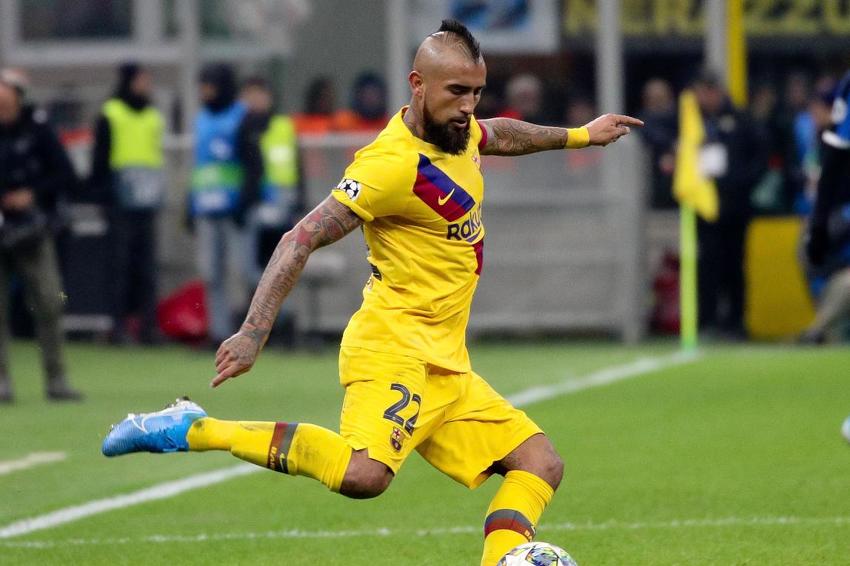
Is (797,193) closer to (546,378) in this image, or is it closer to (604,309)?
(604,309)

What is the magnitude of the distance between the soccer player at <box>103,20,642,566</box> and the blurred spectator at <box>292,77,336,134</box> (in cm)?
1153

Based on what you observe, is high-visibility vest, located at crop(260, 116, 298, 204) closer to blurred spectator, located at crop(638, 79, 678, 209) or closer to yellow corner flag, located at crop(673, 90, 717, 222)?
blurred spectator, located at crop(638, 79, 678, 209)

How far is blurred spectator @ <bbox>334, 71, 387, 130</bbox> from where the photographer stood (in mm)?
17750

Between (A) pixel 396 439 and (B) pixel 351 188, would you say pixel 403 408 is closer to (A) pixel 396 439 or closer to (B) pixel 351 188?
(A) pixel 396 439

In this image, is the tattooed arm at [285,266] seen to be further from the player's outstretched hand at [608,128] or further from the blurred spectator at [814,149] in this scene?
the blurred spectator at [814,149]

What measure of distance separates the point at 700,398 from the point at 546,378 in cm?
169

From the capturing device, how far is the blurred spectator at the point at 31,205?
495 inches

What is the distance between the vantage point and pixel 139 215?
17.6m

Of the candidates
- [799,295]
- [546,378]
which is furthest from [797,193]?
[546,378]

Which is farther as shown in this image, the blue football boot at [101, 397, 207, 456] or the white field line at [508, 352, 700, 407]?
the white field line at [508, 352, 700, 407]

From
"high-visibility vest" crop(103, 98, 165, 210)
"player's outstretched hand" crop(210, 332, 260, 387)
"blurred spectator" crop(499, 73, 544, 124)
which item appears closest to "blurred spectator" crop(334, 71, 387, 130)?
"blurred spectator" crop(499, 73, 544, 124)

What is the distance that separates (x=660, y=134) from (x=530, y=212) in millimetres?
1425

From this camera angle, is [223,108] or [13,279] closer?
[223,108]

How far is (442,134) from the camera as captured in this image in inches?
245
